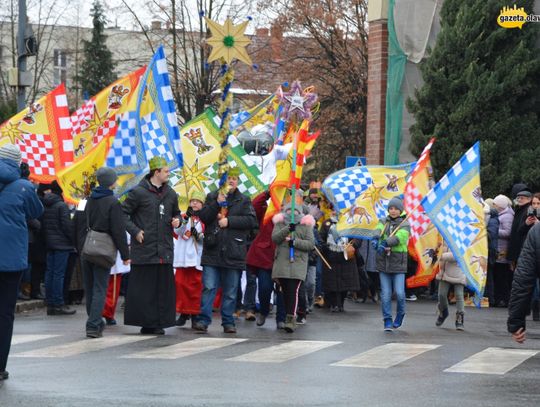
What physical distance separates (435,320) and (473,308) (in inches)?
121

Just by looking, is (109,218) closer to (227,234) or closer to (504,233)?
(227,234)

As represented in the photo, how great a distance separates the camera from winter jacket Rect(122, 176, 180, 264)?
1425 centimetres

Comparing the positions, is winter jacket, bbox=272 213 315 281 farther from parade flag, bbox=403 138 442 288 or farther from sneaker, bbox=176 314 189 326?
parade flag, bbox=403 138 442 288

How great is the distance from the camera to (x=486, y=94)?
2570 centimetres

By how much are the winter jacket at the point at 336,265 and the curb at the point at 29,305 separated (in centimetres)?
408

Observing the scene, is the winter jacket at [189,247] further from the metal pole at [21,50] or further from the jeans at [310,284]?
Answer: the metal pole at [21,50]

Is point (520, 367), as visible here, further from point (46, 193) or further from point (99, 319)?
point (46, 193)

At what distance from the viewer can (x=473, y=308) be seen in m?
20.9

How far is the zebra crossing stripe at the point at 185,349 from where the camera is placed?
12.1 m


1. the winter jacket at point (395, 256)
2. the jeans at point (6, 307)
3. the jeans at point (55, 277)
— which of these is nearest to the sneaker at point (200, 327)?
the winter jacket at point (395, 256)

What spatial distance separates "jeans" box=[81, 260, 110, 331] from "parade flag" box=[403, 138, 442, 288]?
13.8 feet

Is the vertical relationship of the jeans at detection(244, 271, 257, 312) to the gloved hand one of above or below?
below

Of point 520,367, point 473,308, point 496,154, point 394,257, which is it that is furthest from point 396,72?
→ point 520,367

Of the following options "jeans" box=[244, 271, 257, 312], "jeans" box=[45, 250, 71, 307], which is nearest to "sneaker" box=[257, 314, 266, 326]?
"jeans" box=[244, 271, 257, 312]
